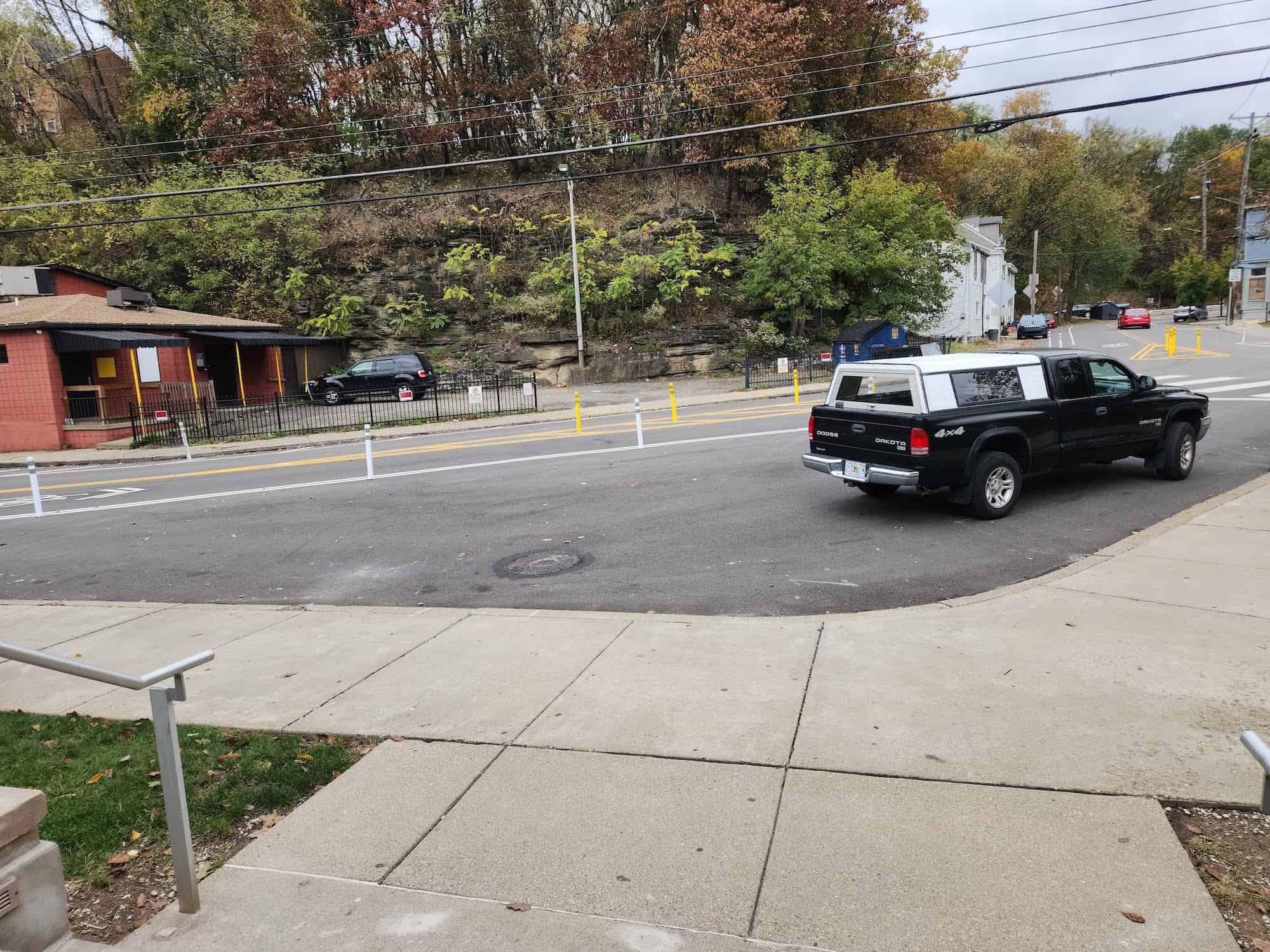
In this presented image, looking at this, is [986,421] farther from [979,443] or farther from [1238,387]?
[1238,387]

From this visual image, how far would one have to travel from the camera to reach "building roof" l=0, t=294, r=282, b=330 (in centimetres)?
2445

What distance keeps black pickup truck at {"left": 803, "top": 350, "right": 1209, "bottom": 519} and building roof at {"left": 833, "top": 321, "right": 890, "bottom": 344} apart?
62.3ft

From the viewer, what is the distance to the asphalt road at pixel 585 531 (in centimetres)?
799

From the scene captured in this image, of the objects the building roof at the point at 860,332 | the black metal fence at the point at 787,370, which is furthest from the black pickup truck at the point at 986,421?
the black metal fence at the point at 787,370

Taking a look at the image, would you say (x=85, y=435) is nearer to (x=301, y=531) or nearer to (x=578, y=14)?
(x=301, y=531)

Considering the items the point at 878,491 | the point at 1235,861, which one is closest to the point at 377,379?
the point at 878,491

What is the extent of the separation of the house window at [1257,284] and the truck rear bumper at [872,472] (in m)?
81.7

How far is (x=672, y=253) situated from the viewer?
36469 millimetres

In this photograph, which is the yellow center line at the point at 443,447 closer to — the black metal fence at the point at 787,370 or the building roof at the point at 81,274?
the black metal fence at the point at 787,370

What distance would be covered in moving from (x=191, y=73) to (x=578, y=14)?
20.9 m

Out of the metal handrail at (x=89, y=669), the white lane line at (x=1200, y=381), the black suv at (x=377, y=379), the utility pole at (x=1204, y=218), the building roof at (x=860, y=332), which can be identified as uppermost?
the utility pole at (x=1204, y=218)

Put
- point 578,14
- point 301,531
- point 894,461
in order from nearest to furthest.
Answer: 1. point 894,461
2. point 301,531
3. point 578,14

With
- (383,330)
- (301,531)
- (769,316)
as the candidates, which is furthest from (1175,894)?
(383,330)

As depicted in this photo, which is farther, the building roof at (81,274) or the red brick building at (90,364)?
the building roof at (81,274)
